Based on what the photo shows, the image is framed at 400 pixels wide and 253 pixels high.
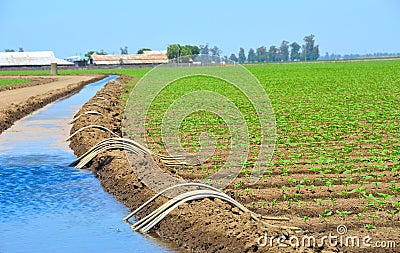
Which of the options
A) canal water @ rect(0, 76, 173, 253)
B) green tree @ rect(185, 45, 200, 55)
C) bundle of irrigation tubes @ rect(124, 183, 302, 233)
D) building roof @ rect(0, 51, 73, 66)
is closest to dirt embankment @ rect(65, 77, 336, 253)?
bundle of irrigation tubes @ rect(124, 183, 302, 233)

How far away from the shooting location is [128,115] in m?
24.3

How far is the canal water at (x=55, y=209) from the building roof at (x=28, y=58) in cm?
11306

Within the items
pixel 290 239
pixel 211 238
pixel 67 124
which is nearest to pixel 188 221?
pixel 211 238

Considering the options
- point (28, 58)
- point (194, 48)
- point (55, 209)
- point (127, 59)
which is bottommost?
point (127, 59)

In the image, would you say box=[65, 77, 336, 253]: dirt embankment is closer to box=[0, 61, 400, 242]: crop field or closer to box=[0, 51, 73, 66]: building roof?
box=[0, 61, 400, 242]: crop field

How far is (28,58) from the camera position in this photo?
423 ft

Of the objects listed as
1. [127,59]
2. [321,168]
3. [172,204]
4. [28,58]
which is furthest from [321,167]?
[127,59]

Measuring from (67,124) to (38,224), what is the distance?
12.7 m

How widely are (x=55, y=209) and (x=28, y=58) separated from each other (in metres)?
124

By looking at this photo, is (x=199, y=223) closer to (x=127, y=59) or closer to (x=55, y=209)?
(x=55, y=209)

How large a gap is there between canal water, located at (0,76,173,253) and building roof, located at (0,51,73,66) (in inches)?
4451

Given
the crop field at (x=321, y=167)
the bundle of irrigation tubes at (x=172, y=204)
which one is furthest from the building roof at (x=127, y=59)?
the bundle of irrigation tubes at (x=172, y=204)

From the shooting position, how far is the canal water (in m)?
8.11

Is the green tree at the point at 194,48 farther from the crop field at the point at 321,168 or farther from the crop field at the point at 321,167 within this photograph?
the crop field at the point at 321,168
